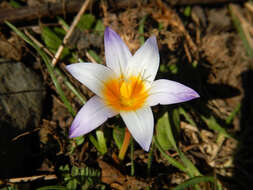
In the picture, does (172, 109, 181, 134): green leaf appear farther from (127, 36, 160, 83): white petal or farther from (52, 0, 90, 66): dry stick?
(52, 0, 90, 66): dry stick

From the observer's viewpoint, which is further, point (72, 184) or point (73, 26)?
point (73, 26)

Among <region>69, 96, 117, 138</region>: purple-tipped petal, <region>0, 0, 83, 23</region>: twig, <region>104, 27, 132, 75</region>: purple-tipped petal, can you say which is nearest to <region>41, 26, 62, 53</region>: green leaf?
<region>0, 0, 83, 23</region>: twig

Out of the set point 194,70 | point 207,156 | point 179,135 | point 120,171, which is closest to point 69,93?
point 120,171

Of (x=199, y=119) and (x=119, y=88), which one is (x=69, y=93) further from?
(x=199, y=119)

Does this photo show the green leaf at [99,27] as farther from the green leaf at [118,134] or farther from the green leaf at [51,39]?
the green leaf at [118,134]

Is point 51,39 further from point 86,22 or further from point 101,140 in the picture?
point 101,140

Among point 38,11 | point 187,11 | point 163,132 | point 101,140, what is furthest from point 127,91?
point 187,11
